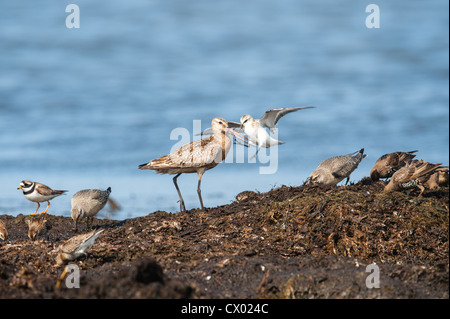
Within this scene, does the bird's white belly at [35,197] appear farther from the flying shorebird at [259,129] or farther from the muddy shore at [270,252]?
the flying shorebird at [259,129]

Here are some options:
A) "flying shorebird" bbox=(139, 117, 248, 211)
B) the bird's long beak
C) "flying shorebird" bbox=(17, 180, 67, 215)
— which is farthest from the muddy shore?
"flying shorebird" bbox=(17, 180, 67, 215)

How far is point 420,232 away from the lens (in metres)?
8.03

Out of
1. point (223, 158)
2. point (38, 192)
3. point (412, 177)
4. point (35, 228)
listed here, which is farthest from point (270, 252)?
point (38, 192)

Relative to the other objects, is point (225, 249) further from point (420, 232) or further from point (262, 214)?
point (420, 232)

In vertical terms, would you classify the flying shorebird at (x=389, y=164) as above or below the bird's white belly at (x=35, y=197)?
above

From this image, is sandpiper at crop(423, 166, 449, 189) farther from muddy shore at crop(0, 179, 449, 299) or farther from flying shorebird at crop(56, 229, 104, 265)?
flying shorebird at crop(56, 229, 104, 265)

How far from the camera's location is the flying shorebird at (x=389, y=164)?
1060 centimetres

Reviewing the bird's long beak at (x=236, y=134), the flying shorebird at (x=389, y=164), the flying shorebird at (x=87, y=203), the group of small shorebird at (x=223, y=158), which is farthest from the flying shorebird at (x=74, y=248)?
the flying shorebird at (x=389, y=164)

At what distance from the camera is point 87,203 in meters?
11.5

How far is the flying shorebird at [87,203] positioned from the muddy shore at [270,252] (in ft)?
2.40
